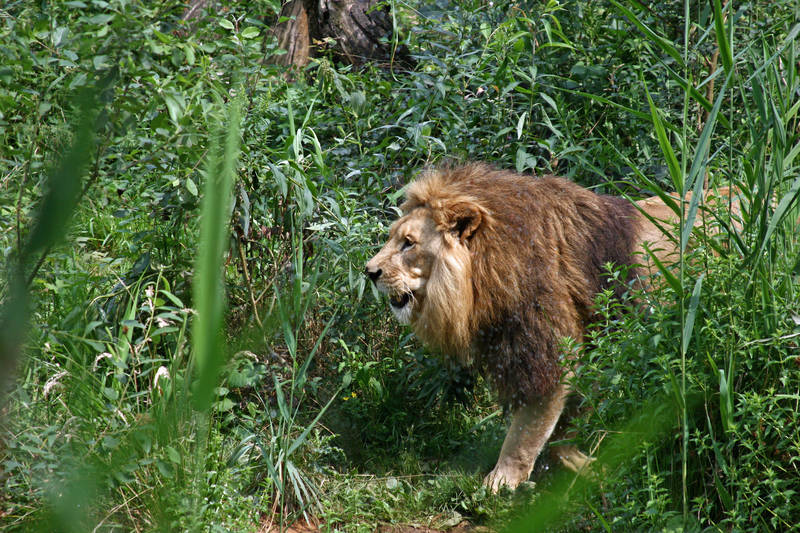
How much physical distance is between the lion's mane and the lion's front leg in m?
0.09

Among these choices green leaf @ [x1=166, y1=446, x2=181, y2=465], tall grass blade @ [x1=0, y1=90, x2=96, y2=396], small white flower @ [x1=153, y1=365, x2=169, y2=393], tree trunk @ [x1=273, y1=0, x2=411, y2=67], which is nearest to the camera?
tall grass blade @ [x1=0, y1=90, x2=96, y2=396]

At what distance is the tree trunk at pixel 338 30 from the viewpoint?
7.19 meters

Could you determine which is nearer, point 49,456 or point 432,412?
point 49,456

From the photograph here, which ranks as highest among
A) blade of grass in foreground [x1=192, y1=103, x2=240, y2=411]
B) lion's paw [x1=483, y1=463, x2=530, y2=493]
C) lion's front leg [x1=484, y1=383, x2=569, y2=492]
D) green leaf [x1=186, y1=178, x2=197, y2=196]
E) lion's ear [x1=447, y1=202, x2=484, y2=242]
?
green leaf [x1=186, y1=178, x2=197, y2=196]

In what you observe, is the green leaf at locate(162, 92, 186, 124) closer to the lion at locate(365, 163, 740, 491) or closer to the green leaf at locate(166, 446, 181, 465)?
the lion at locate(365, 163, 740, 491)

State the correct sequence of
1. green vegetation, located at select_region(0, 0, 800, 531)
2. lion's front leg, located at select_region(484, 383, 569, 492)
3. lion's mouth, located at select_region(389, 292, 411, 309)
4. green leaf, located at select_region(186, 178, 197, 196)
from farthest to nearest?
1. lion's mouth, located at select_region(389, 292, 411, 309)
2. lion's front leg, located at select_region(484, 383, 569, 492)
3. green leaf, located at select_region(186, 178, 197, 196)
4. green vegetation, located at select_region(0, 0, 800, 531)

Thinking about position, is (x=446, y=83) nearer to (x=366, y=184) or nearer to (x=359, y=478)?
(x=366, y=184)

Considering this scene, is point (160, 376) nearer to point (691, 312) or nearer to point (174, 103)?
point (174, 103)

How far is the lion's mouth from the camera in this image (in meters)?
4.29

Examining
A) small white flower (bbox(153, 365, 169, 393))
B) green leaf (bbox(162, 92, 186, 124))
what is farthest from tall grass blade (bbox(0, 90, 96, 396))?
green leaf (bbox(162, 92, 186, 124))

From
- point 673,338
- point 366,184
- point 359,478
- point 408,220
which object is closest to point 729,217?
point 673,338

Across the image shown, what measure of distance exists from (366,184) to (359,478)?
184 cm

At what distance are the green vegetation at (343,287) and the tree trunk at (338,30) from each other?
67cm

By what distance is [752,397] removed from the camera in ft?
8.85
